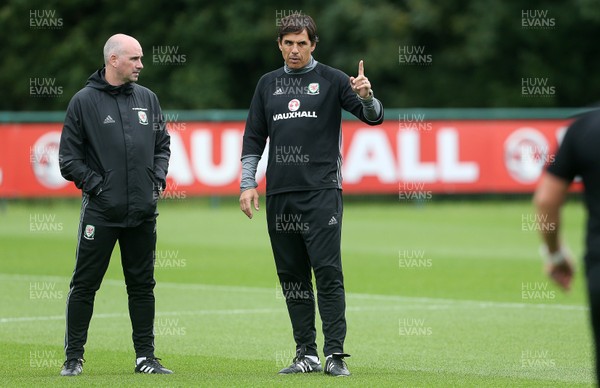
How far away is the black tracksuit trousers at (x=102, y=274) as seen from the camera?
8.85 metres

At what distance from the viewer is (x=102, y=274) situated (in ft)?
29.5

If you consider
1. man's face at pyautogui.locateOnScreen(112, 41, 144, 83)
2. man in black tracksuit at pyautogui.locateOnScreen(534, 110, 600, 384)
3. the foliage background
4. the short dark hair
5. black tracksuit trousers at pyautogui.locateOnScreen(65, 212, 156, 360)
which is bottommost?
black tracksuit trousers at pyautogui.locateOnScreen(65, 212, 156, 360)

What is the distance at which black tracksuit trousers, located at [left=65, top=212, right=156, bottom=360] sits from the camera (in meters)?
8.85

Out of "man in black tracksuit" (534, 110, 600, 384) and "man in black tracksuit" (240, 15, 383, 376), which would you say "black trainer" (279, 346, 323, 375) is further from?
"man in black tracksuit" (534, 110, 600, 384)

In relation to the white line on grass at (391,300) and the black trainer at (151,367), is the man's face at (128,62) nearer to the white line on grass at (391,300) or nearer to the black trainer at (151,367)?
the black trainer at (151,367)

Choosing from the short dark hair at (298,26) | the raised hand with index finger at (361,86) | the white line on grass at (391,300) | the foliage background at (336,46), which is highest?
the foliage background at (336,46)

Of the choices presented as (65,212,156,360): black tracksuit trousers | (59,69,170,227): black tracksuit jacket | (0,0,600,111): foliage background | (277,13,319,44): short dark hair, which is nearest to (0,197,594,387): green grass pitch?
(65,212,156,360): black tracksuit trousers

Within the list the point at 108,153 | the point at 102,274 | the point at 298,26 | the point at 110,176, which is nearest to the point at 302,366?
the point at 102,274

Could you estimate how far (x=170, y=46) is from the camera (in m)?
40.7

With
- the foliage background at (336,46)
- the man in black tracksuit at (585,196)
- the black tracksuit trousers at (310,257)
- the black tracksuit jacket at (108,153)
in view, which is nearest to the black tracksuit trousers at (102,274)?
the black tracksuit jacket at (108,153)

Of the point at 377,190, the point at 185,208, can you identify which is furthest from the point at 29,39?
the point at 377,190

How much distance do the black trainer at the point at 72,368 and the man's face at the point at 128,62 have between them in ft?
6.67

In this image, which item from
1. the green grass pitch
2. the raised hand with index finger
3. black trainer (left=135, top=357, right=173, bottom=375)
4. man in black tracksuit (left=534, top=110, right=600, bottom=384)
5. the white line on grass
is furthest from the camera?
the white line on grass

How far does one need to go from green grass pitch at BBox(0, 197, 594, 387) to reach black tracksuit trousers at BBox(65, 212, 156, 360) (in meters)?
0.31
